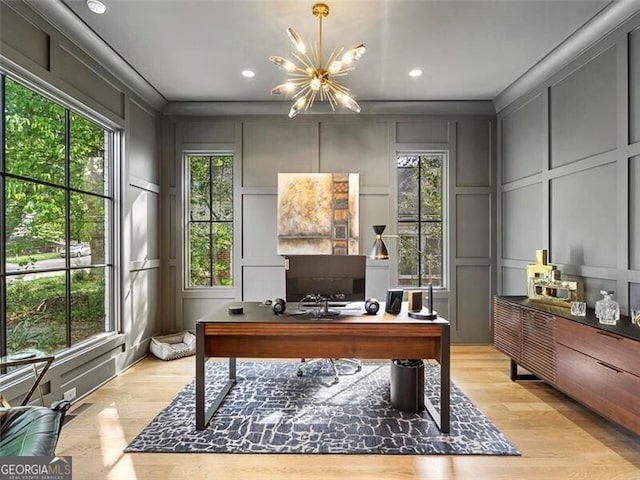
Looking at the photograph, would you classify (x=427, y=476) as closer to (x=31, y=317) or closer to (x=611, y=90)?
(x=31, y=317)

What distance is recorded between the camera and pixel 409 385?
2809 millimetres

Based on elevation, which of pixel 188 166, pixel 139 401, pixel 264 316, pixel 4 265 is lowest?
pixel 139 401

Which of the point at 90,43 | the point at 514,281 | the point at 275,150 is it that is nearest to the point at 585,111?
the point at 514,281

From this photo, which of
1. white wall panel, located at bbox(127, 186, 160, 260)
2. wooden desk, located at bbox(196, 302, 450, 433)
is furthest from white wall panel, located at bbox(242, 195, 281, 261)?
wooden desk, located at bbox(196, 302, 450, 433)

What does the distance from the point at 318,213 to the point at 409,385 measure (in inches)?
93.7

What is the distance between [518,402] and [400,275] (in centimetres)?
202

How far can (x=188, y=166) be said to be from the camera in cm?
477

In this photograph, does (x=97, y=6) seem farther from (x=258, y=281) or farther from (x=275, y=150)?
(x=258, y=281)

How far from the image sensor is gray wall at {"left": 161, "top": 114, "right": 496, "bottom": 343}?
15.2 feet

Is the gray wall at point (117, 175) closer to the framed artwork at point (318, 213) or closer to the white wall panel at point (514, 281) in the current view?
the framed artwork at point (318, 213)

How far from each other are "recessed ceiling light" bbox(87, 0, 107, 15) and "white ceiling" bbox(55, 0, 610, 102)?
0.15 feet

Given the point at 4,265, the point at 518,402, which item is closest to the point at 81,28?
the point at 4,265

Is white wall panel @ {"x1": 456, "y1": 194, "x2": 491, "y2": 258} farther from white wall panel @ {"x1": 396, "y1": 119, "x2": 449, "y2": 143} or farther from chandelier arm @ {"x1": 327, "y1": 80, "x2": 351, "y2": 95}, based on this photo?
chandelier arm @ {"x1": 327, "y1": 80, "x2": 351, "y2": 95}

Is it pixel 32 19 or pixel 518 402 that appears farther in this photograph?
pixel 518 402
